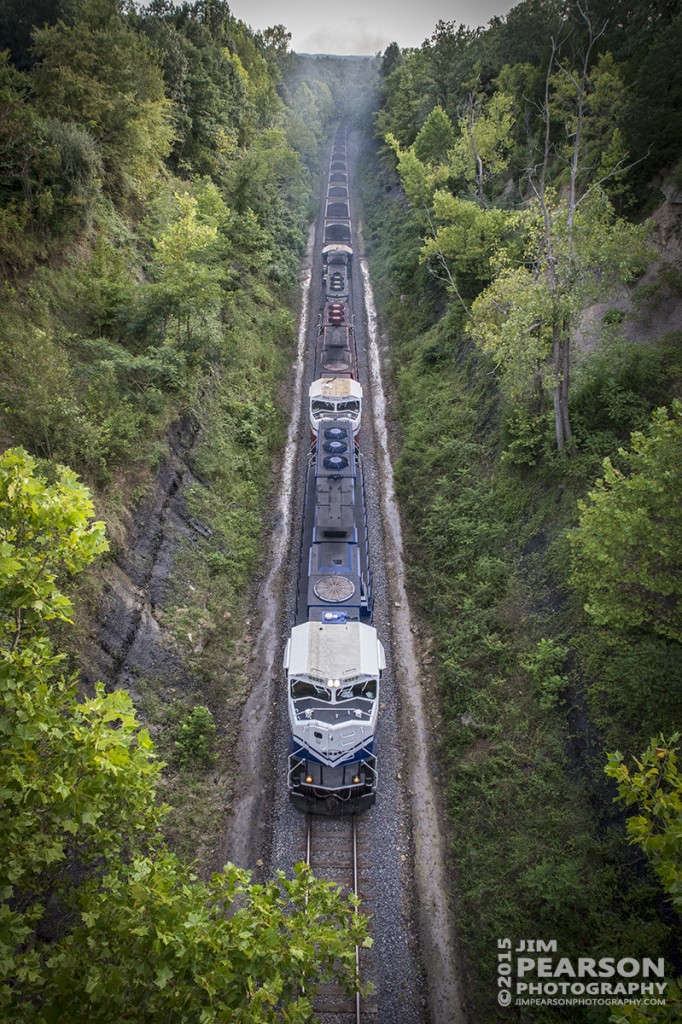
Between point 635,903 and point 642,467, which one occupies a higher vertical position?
point 642,467

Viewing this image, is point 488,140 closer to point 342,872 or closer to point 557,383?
point 557,383

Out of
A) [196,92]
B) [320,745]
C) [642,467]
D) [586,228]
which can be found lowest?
[320,745]

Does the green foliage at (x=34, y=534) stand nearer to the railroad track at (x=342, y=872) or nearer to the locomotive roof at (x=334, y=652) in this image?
the locomotive roof at (x=334, y=652)

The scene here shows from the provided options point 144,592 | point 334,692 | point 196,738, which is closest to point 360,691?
point 334,692

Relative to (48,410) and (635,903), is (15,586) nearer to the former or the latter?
(48,410)

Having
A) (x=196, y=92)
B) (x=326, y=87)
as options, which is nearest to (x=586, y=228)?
(x=196, y=92)

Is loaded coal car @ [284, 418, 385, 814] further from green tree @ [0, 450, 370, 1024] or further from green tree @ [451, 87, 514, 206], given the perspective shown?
green tree @ [451, 87, 514, 206]
